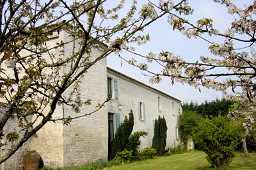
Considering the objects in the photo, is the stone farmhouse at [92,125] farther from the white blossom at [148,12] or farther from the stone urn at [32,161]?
the white blossom at [148,12]

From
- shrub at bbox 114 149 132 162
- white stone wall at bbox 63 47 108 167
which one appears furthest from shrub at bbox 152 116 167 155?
white stone wall at bbox 63 47 108 167

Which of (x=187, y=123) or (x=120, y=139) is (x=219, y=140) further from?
(x=187, y=123)

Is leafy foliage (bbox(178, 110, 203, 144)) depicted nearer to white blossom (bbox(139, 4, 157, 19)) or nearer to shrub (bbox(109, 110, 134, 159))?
shrub (bbox(109, 110, 134, 159))

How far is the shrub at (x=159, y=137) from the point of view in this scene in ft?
60.4

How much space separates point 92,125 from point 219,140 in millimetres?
5408

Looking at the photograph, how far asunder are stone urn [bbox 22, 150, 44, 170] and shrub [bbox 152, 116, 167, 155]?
948 cm

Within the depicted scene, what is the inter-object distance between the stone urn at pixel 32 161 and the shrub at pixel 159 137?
9480 mm

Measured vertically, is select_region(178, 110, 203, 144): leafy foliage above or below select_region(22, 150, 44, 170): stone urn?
above

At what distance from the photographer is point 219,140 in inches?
374

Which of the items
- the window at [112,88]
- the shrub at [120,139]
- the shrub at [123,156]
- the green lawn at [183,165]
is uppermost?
the window at [112,88]

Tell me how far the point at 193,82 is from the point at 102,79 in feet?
32.4

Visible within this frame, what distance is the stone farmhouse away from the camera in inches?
408

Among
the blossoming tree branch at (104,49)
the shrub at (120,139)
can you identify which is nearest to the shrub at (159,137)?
the shrub at (120,139)

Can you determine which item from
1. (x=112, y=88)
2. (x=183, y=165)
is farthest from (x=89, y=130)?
(x=183, y=165)
